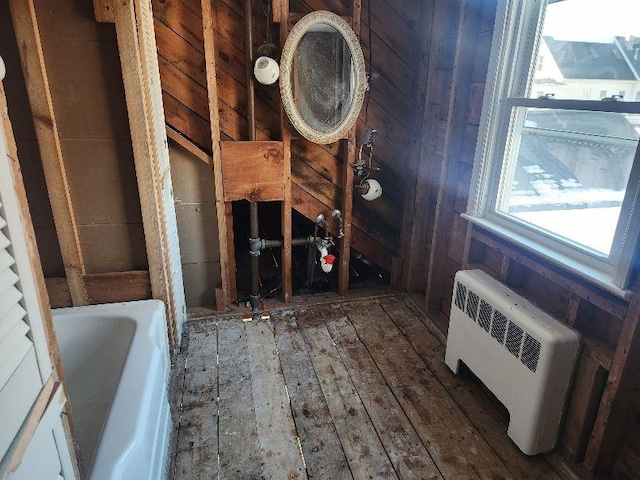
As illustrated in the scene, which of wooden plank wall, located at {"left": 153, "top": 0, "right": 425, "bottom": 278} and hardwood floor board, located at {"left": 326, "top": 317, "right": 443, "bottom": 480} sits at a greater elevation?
wooden plank wall, located at {"left": 153, "top": 0, "right": 425, "bottom": 278}

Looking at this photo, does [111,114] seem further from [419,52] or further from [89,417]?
[419,52]

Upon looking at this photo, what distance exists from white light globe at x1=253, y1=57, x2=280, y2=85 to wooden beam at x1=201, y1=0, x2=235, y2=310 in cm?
23

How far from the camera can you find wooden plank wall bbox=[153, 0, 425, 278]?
7.14 feet

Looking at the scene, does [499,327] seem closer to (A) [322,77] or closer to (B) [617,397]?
(B) [617,397]

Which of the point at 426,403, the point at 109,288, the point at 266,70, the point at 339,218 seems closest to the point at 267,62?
the point at 266,70

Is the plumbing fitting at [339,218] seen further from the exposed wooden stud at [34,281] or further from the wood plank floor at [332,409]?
the exposed wooden stud at [34,281]

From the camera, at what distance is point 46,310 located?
0.70 metres

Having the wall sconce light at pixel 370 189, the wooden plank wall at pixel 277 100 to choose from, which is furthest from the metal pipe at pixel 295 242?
the wall sconce light at pixel 370 189

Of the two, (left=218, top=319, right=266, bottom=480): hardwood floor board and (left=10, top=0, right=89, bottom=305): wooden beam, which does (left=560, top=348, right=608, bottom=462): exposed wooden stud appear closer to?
(left=218, top=319, right=266, bottom=480): hardwood floor board

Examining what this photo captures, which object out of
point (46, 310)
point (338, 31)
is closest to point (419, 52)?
point (338, 31)

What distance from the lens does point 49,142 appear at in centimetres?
157

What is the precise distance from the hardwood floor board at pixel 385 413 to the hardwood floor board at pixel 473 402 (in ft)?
0.90

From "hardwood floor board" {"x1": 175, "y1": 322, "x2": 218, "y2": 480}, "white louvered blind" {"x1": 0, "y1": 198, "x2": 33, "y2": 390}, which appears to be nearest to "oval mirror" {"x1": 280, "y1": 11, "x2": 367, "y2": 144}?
"hardwood floor board" {"x1": 175, "y1": 322, "x2": 218, "y2": 480}

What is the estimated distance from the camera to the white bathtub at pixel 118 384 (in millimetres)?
1078
